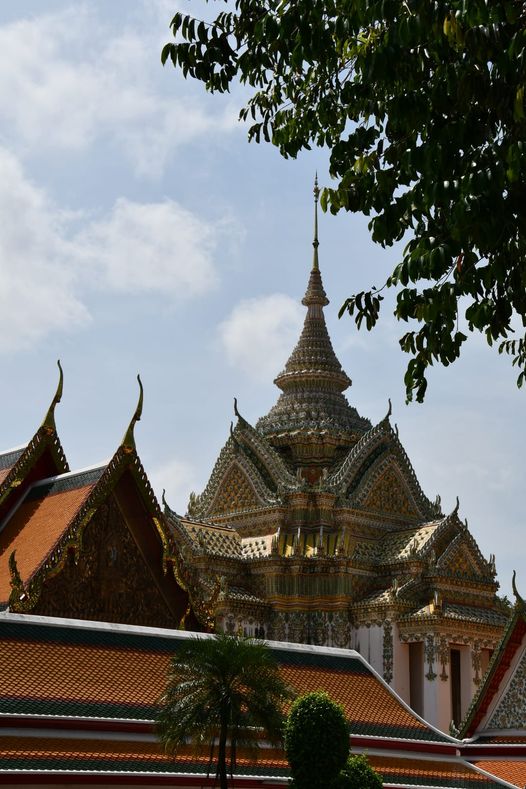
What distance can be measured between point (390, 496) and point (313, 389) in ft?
11.7

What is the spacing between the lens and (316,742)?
13812mm

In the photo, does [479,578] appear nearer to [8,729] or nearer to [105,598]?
[105,598]

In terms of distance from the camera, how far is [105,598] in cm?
1711

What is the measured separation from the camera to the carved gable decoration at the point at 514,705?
56.3ft

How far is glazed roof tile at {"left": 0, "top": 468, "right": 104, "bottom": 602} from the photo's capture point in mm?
17094

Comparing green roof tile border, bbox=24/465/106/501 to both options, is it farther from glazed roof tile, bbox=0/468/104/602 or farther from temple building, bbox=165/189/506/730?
temple building, bbox=165/189/506/730

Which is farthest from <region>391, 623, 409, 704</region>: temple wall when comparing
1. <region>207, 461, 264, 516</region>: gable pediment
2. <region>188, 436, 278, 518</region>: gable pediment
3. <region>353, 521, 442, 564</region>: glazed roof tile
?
<region>207, 461, 264, 516</region>: gable pediment

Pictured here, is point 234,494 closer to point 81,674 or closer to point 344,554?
point 344,554

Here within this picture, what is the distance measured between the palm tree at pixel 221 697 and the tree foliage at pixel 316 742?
289mm

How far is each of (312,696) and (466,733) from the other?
13.7 feet

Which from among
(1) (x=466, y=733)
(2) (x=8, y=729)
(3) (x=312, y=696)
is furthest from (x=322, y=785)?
(1) (x=466, y=733)

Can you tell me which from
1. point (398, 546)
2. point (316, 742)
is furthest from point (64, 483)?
point (398, 546)

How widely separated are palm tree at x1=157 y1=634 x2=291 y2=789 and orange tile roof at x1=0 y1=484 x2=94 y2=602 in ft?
11.2

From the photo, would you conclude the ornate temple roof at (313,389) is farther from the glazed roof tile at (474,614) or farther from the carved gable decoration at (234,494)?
the glazed roof tile at (474,614)
